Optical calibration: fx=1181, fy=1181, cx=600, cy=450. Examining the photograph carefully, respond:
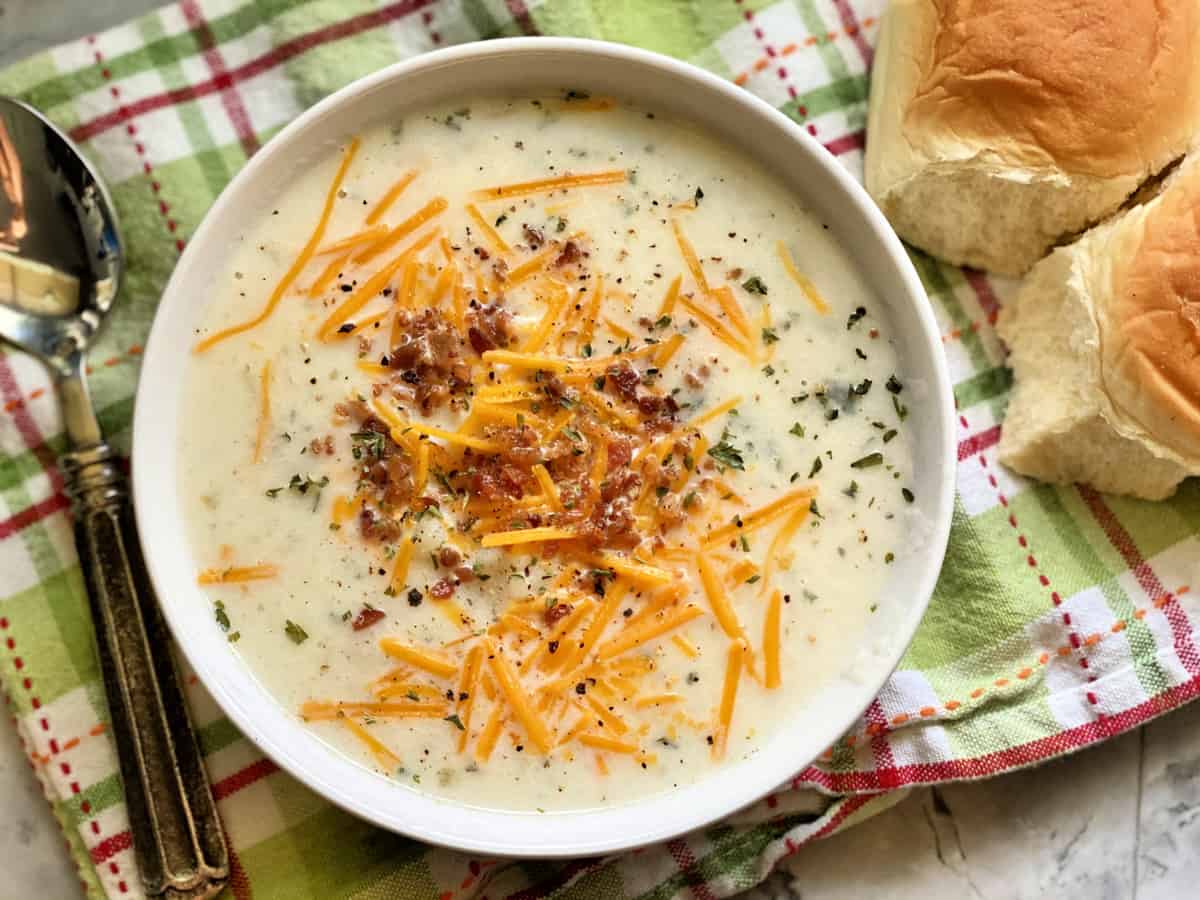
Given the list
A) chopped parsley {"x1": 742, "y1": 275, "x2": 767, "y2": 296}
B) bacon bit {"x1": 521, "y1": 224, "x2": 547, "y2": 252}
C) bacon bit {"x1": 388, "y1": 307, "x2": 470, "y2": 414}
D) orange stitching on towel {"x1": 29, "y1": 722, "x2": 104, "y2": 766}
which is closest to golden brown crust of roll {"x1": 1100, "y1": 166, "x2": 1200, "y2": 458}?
chopped parsley {"x1": 742, "y1": 275, "x2": 767, "y2": 296}

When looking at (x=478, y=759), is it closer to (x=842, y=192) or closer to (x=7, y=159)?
(x=842, y=192)

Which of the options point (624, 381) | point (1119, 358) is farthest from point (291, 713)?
point (1119, 358)

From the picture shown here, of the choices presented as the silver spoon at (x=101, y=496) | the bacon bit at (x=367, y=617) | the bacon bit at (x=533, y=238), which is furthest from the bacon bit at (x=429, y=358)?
the silver spoon at (x=101, y=496)

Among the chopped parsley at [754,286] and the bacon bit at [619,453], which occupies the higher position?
the chopped parsley at [754,286]

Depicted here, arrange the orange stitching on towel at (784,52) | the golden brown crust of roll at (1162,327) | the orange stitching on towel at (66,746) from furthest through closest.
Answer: the orange stitching on towel at (784,52), the orange stitching on towel at (66,746), the golden brown crust of roll at (1162,327)

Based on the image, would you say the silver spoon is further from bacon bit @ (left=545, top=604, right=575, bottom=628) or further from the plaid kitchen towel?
bacon bit @ (left=545, top=604, right=575, bottom=628)

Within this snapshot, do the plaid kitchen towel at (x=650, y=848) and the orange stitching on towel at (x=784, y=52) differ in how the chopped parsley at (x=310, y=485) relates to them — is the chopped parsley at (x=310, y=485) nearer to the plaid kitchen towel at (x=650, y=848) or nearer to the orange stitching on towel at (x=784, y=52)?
the plaid kitchen towel at (x=650, y=848)
